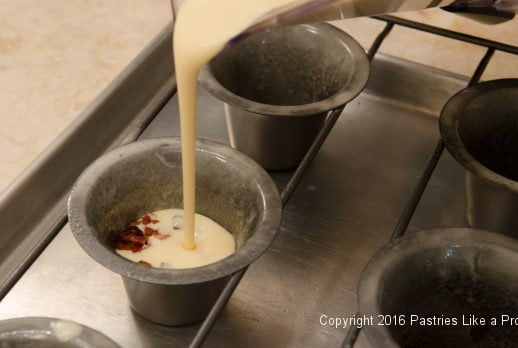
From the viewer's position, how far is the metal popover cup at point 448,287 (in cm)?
59

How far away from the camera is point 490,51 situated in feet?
2.74

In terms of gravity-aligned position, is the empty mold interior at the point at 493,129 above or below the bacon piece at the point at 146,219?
above

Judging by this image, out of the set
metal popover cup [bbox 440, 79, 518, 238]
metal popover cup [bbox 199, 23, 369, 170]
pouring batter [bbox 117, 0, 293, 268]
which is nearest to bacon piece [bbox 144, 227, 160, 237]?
pouring batter [bbox 117, 0, 293, 268]

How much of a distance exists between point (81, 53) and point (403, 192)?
45 centimetres

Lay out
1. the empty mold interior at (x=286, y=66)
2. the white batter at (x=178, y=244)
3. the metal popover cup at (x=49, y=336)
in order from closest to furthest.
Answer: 1. the metal popover cup at (x=49, y=336)
2. the white batter at (x=178, y=244)
3. the empty mold interior at (x=286, y=66)

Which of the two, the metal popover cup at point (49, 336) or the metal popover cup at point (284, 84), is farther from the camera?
the metal popover cup at point (284, 84)

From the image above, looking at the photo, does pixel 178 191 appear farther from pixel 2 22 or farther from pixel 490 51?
pixel 2 22

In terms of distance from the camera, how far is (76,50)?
1.02 m

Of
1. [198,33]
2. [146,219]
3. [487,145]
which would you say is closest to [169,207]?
[146,219]

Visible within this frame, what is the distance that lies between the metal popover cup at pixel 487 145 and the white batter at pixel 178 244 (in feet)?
0.70

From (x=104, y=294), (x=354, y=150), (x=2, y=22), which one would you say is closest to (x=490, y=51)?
(x=354, y=150)

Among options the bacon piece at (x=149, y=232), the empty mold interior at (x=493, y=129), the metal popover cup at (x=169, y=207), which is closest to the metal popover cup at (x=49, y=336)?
the metal popover cup at (x=169, y=207)

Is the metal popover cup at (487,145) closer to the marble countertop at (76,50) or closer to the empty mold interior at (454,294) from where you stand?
the empty mold interior at (454,294)

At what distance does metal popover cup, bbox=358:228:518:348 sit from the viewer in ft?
1.95
